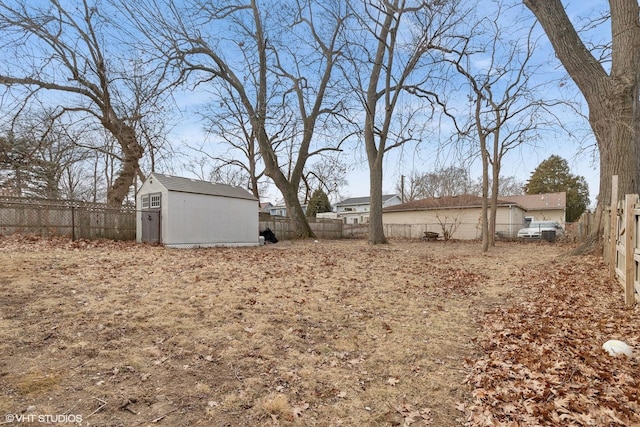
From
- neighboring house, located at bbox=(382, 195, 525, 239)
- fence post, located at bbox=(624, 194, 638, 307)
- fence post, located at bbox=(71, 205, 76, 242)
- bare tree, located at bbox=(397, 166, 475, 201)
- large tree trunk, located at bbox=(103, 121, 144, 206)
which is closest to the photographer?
fence post, located at bbox=(624, 194, 638, 307)

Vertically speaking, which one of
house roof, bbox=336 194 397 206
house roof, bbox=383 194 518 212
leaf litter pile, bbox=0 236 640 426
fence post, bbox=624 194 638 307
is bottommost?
leaf litter pile, bbox=0 236 640 426

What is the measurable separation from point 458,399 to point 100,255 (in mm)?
8430

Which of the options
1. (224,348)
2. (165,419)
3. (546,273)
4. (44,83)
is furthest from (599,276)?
(44,83)

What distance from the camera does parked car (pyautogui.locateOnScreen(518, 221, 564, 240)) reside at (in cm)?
2074

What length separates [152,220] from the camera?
12.4 metres

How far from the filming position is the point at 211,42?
47.1ft

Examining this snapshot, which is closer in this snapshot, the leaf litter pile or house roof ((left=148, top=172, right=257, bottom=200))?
the leaf litter pile

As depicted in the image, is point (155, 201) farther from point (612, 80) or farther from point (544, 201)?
point (544, 201)

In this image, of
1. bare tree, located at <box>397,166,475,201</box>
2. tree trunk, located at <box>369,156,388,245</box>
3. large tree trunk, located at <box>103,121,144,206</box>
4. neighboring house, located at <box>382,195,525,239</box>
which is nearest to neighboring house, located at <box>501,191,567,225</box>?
bare tree, located at <box>397,166,475,201</box>

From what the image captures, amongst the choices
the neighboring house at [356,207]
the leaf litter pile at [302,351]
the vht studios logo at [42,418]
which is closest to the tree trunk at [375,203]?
the leaf litter pile at [302,351]

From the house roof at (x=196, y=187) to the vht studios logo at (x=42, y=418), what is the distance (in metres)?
10.7

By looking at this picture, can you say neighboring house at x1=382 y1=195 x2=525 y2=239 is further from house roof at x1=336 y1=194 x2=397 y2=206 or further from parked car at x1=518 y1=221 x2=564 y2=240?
house roof at x1=336 y1=194 x2=397 y2=206

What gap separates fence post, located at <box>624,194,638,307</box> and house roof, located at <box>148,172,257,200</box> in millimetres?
12273

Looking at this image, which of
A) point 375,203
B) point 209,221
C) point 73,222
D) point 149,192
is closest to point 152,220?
point 149,192
